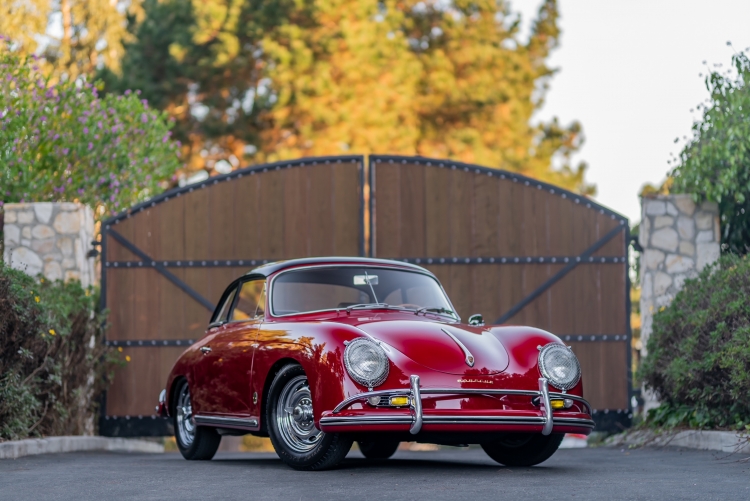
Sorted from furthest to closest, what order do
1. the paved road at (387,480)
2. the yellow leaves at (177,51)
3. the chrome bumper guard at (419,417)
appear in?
the yellow leaves at (177,51) < the chrome bumper guard at (419,417) < the paved road at (387,480)

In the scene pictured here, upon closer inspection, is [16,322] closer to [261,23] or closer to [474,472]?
[474,472]

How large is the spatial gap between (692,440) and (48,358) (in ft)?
20.3

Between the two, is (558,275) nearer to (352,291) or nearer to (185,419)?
(352,291)

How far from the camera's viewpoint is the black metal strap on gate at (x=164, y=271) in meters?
12.8

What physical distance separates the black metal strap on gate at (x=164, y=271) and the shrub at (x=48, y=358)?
2.30 ft

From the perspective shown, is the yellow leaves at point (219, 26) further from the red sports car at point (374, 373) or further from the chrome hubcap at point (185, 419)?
the red sports car at point (374, 373)

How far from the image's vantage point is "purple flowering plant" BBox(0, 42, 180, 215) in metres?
13.3

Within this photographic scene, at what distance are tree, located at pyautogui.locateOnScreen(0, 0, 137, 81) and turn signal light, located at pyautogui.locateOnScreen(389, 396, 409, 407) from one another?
22.9 m

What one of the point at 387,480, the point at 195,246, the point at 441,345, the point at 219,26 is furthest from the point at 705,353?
the point at 219,26

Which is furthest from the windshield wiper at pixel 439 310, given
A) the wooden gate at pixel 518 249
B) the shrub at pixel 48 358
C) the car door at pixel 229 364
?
the wooden gate at pixel 518 249

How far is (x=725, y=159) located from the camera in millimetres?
12188

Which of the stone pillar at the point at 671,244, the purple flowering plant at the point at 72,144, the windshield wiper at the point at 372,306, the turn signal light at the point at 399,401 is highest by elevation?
the purple flowering plant at the point at 72,144

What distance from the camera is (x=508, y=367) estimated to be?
719 cm

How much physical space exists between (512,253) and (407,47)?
19.6 metres
